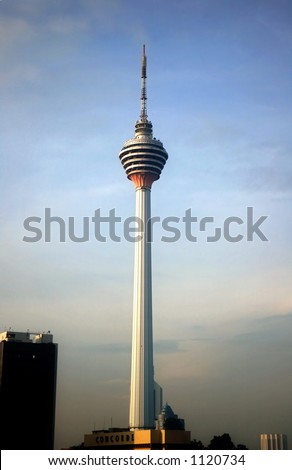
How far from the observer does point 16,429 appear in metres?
200

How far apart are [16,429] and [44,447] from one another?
9.85 m
